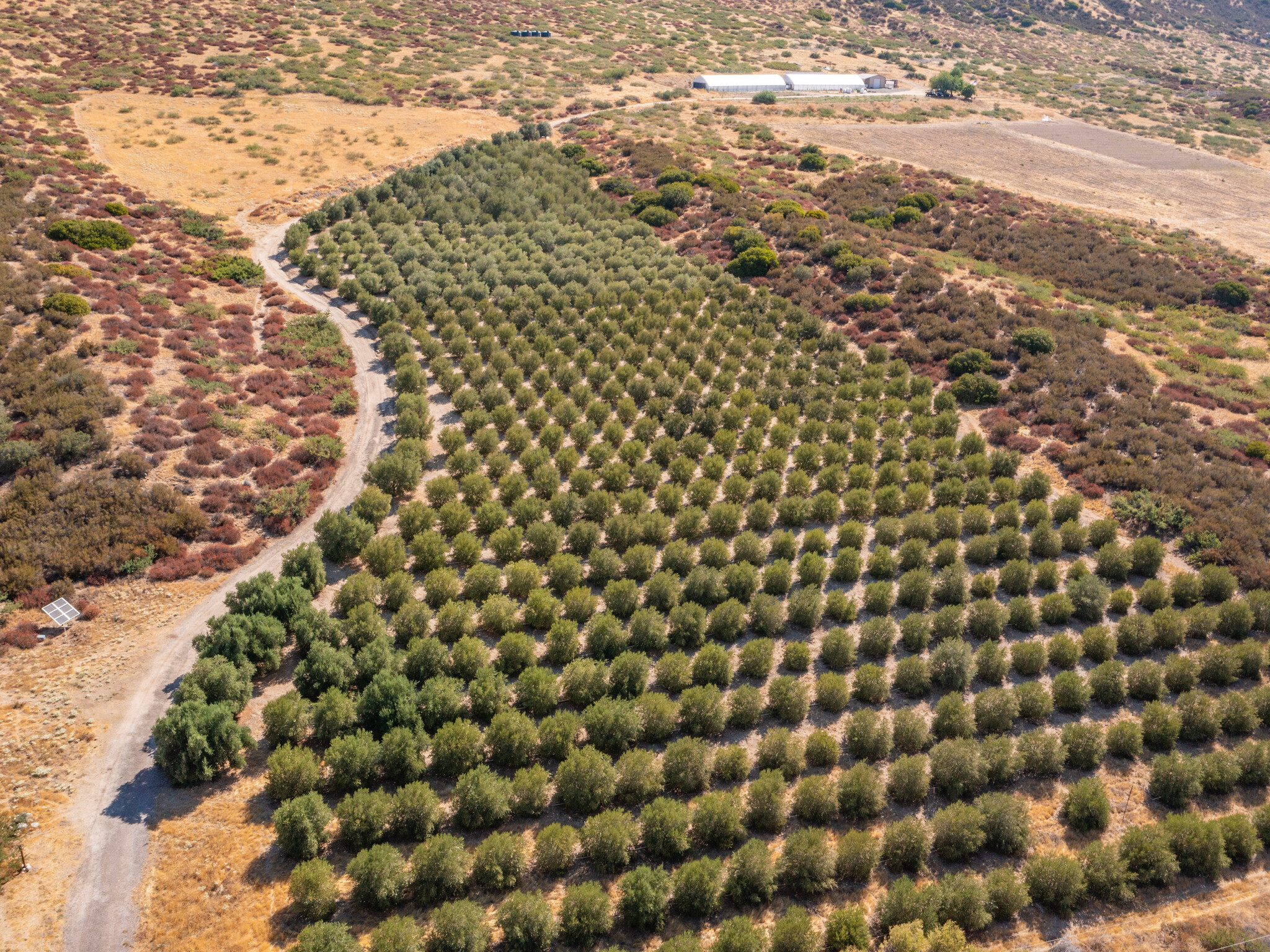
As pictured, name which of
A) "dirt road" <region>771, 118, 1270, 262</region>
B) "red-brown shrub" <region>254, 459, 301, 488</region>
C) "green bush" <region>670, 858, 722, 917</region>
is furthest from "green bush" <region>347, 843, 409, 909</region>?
"dirt road" <region>771, 118, 1270, 262</region>

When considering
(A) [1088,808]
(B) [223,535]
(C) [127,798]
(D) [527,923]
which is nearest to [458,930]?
(D) [527,923]

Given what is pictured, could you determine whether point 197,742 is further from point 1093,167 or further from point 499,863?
point 1093,167

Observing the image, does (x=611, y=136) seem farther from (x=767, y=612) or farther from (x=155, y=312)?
(x=767, y=612)

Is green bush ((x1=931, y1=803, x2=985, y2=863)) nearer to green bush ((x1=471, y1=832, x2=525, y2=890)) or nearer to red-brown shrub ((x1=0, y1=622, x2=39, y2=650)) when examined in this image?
green bush ((x1=471, y1=832, x2=525, y2=890))

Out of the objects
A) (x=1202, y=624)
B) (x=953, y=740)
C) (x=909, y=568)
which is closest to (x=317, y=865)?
(x=953, y=740)

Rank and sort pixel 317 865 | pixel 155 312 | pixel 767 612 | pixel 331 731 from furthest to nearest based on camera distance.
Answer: pixel 155 312, pixel 767 612, pixel 331 731, pixel 317 865

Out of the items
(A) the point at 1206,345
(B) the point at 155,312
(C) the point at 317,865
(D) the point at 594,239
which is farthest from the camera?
(D) the point at 594,239
